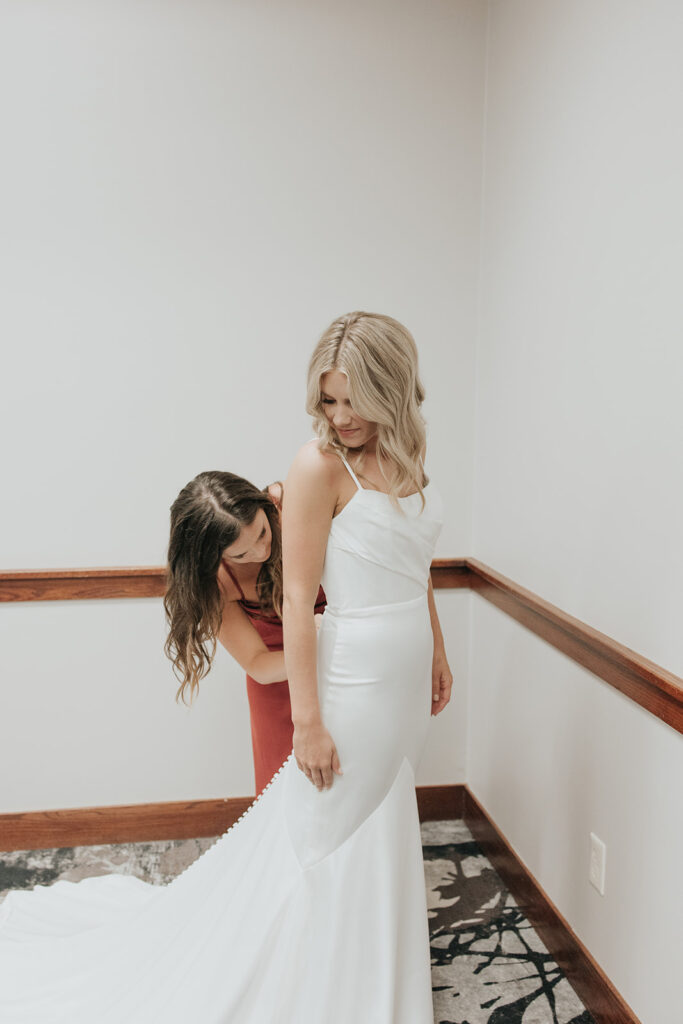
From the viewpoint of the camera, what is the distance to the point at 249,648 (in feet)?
6.07

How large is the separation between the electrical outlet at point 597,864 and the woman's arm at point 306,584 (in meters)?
0.71

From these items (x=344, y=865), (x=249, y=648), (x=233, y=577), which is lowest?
(x=344, y=865)

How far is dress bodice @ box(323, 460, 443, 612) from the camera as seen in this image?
1517 mm

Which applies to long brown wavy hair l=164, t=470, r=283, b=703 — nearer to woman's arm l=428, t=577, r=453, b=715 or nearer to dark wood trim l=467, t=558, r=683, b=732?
woman's arm l=428, t=577, r=453, b=715

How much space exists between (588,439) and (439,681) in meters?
0.66

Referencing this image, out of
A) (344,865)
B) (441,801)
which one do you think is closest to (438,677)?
(344,865)

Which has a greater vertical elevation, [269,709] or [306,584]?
[306,584]

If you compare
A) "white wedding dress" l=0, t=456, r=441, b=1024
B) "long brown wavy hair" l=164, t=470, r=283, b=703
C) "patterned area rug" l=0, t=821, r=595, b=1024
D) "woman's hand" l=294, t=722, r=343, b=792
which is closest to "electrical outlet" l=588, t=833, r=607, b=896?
"patterned area rug" l=0, t=821, r=595, b=1024

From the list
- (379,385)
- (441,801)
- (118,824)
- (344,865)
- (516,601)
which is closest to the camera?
(379,385)

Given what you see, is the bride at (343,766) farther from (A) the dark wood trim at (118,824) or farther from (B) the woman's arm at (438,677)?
(A) the dark wood trim at (118,824)

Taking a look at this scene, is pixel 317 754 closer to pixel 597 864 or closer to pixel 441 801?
pixel 597 864

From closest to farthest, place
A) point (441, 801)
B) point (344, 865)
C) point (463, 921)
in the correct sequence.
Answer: point (344, 865)
point (463, 921)
point (441, 801)

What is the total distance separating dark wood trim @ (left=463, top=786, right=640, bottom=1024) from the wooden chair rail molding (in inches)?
26.3

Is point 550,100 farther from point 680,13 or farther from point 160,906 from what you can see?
point 160,906
